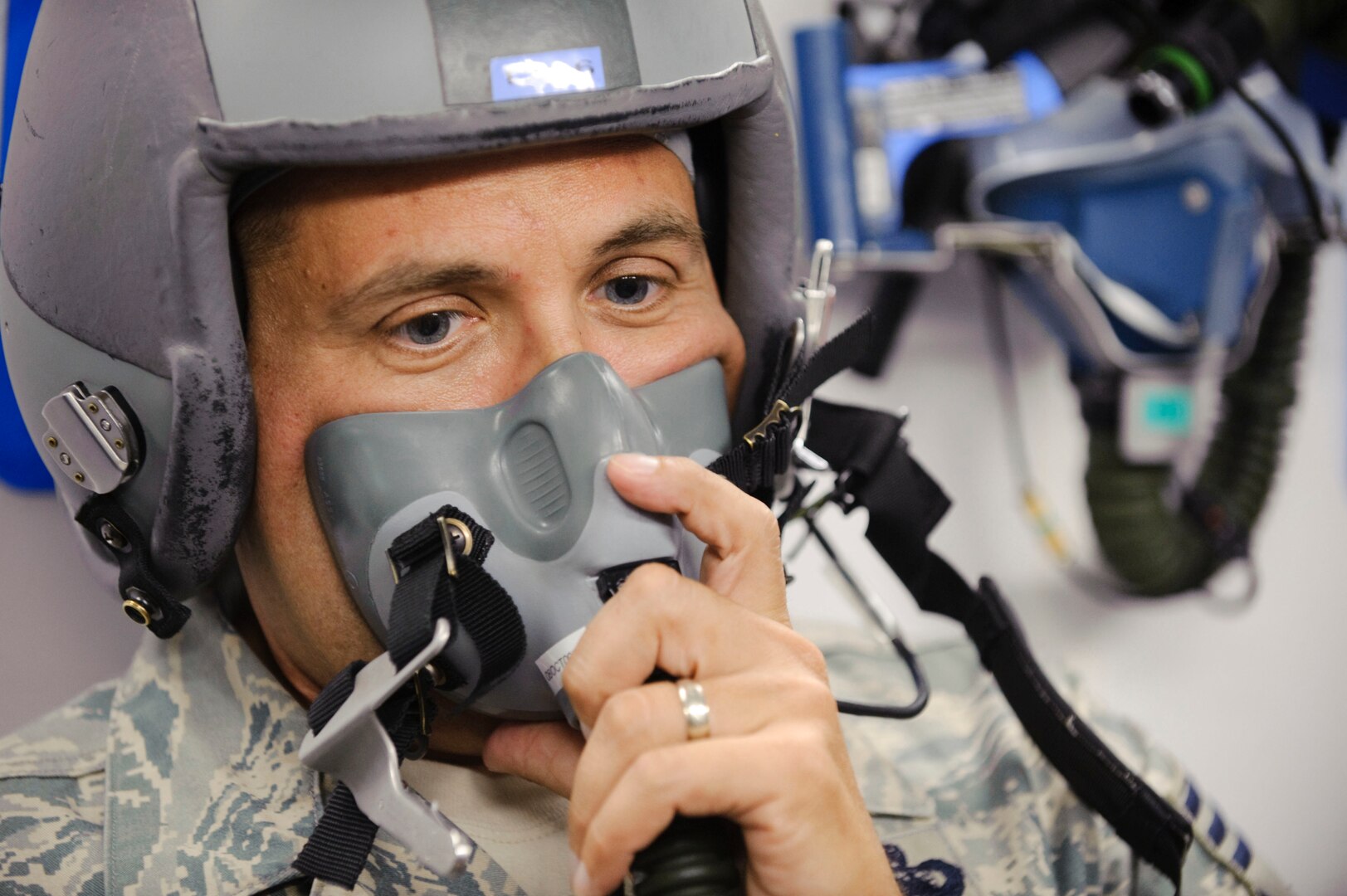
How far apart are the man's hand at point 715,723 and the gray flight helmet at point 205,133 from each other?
302 millimetres

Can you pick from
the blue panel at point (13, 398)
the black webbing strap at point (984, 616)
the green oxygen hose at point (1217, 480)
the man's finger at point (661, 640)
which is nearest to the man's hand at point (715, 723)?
the man's finger at point (661, 640)

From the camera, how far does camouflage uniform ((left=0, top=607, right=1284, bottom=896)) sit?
3.08 ft

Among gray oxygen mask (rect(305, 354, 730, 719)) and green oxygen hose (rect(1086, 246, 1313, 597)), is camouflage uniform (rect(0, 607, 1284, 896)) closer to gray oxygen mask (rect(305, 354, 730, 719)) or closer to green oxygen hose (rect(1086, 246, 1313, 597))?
gray oxygen mask (rect(305, 354, 730, 719))

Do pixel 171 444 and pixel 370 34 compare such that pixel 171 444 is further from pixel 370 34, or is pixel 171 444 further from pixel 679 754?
pixel 679 754

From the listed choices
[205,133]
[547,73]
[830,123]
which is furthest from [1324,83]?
[205,133]

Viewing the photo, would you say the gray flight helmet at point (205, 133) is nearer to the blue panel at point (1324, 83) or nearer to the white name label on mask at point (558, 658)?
the white name label on mask at point (558, 658)

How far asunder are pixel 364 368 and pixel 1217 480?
157cm

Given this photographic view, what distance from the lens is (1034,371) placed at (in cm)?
203

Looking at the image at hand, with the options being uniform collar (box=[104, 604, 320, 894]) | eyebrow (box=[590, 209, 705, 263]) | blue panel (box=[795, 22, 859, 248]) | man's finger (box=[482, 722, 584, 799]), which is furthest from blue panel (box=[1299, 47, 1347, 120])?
uniform collar (box=[104, 604, 320, 894])

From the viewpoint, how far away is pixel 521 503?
871mm

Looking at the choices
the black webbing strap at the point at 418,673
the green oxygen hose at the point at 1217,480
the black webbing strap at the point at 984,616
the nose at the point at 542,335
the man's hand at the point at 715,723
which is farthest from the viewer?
the green oxygen hose at the point at 1217,480

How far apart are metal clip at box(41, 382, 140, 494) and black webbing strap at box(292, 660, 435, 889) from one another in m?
0.28

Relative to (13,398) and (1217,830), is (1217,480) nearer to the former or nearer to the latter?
(1217,830)

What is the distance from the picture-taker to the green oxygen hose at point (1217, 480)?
1.86 m
